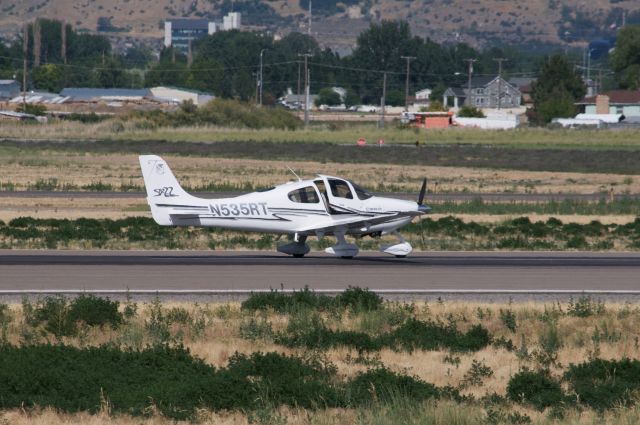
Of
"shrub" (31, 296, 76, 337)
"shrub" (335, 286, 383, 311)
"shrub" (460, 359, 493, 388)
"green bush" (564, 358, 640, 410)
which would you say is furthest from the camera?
"shrub" (335, 286, 383, 311)

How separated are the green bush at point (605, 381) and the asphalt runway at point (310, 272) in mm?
6774

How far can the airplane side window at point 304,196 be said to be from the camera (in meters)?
28.4

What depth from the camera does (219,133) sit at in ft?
371

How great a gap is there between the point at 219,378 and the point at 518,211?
30440 millimetres

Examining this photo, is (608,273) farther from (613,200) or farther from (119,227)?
(613,200)

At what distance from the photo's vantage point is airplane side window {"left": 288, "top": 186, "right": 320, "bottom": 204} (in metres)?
28.4

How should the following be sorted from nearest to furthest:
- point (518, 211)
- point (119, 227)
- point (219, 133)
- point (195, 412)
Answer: point (195, 412) < point (119, 227) < point (518, 211) < point (219, 133)

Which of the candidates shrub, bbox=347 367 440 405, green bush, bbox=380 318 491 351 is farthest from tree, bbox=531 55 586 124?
shrub, bbox=347 367 440 405

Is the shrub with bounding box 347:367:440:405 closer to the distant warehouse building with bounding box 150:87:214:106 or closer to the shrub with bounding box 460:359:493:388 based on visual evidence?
the shrub with bounding box 460:359:493:388

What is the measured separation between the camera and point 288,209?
28.3m

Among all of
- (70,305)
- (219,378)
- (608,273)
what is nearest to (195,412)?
(219,378)

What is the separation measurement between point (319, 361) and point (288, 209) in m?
10.9

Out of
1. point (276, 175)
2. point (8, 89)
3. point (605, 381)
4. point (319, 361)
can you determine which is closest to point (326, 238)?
point (319, 361)

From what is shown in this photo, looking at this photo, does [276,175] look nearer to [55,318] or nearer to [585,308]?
[585,308]
